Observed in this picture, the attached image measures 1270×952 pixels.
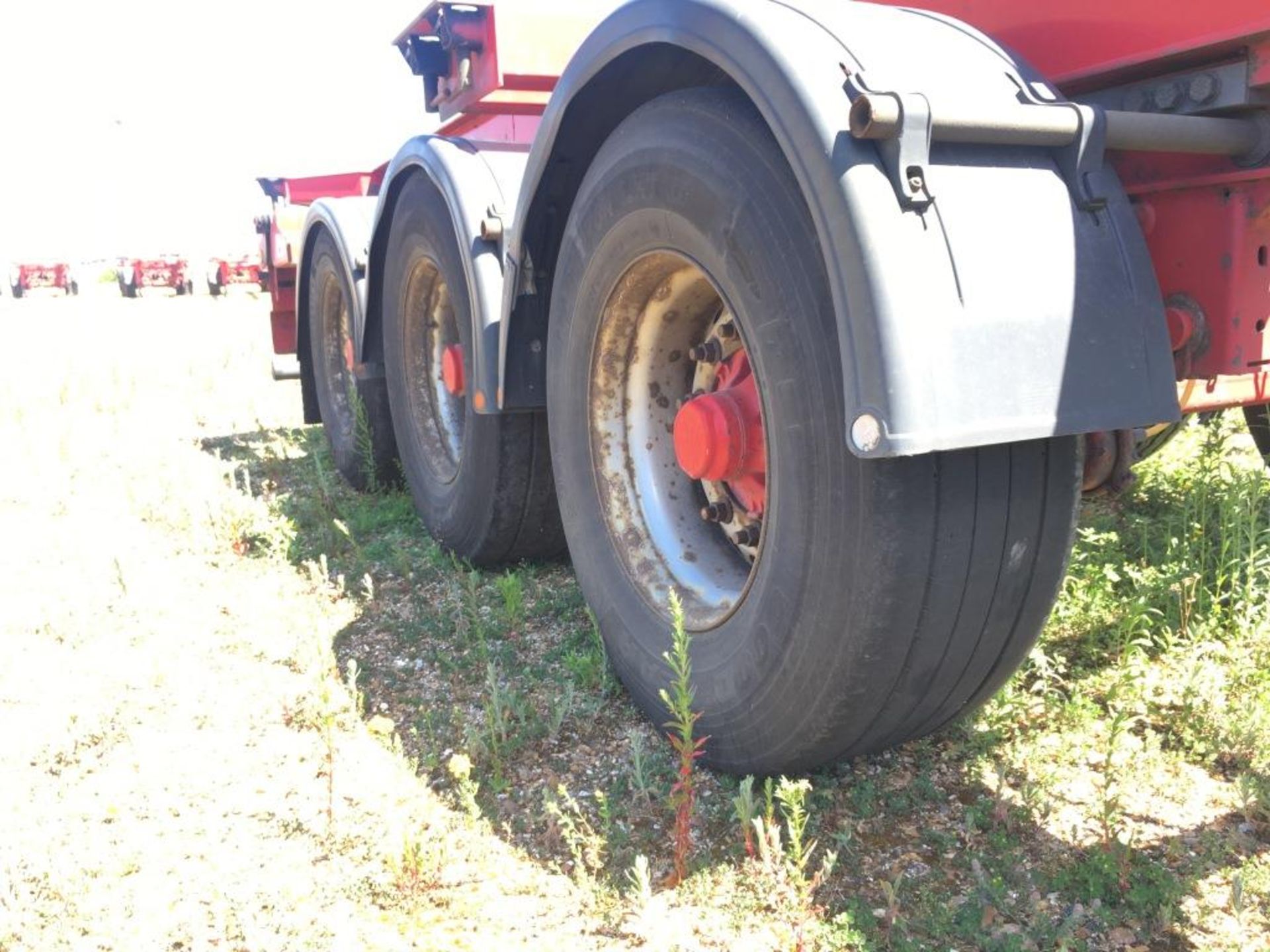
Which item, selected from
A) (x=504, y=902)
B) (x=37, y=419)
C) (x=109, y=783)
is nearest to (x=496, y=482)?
(x=109, y=783)

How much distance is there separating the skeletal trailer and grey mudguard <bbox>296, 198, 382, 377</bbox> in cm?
165

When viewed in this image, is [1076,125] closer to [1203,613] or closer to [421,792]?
[1203,613]

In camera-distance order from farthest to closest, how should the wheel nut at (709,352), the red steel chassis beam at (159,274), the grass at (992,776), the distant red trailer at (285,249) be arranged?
the red steel chassis beam at (159,274)
the distant red trailer at (285,249)
the wheel nut at (709,352)
the grass at (992,776)

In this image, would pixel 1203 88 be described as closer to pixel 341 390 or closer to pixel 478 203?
pixel 478 203

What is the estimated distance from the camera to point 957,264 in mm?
1515

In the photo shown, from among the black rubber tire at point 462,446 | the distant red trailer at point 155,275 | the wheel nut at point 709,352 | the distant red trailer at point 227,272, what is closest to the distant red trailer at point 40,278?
the distant red trailer at point 155,275

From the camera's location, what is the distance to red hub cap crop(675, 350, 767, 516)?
208 centimetres

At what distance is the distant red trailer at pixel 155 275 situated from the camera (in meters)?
24.2

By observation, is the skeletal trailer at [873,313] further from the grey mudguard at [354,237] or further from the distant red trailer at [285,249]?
the distant red trailer at [285,249]

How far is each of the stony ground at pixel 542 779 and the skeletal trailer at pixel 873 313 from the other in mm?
236

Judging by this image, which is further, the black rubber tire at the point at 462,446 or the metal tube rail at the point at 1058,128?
the black rubber tire at the point at 462,446

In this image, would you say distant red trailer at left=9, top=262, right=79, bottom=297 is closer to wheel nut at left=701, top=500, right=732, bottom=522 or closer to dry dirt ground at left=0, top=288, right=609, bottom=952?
dry dirt ground at left=0, top=288, right=609, bottom=952

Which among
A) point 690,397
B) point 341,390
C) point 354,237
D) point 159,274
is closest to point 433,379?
point 354,237

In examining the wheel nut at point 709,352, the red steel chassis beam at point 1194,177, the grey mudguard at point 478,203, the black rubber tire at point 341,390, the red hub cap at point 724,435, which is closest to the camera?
the red steel chassis beam at point 1194,177
